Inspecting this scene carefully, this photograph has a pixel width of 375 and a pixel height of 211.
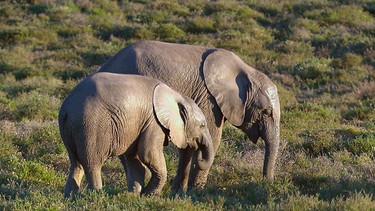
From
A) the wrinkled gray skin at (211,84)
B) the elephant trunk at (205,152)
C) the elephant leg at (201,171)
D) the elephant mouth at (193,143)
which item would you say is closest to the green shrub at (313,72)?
the wrinkled gray skin at (211,84)

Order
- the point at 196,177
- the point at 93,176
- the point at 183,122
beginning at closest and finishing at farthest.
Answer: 1. the point at 93,176
2. the point at 183,122
3. the point at 196,177

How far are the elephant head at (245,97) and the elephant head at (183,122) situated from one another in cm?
66

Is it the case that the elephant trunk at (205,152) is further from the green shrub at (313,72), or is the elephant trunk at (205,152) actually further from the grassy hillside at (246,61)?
the green shrub at (313,72)

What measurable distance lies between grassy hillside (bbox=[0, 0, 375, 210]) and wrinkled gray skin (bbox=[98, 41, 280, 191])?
1.41 ft

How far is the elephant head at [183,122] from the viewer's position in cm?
671

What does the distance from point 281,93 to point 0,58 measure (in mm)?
8065

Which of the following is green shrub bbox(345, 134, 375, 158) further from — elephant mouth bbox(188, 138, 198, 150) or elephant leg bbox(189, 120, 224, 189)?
elephant mouth bbox(188, 138, 198, 150)

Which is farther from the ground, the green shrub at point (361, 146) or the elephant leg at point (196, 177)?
the elephant leg at point (196, 177)

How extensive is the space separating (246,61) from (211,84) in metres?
10.4

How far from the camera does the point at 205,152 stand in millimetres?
7379

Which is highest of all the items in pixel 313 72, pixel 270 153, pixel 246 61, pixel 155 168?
pixel 155 168

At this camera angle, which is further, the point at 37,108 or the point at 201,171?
the point at 37,108

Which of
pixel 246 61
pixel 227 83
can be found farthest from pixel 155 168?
pixel 246 61

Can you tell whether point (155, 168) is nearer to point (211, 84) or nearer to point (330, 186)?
point (211, 84)
